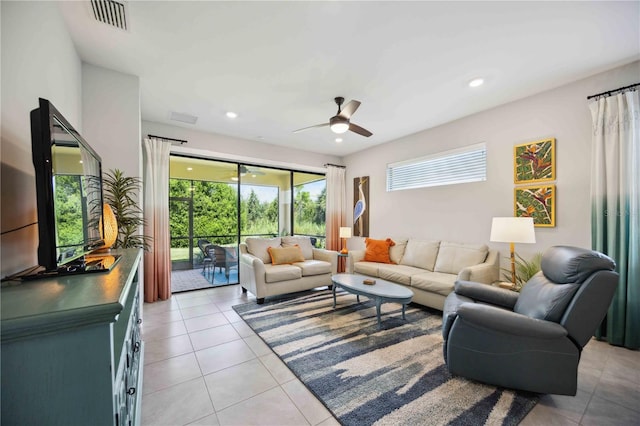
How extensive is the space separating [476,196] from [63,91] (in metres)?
4.63

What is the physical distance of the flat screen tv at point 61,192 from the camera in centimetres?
Result: 100

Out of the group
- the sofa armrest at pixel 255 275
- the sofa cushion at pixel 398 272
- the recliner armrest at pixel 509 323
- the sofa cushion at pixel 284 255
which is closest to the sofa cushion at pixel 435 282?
the sofa cushion at pixel 398 272

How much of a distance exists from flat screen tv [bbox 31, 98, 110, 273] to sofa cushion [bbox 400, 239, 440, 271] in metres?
3.89

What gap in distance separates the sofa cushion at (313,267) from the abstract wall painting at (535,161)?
2.91 metres

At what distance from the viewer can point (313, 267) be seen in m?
4.11

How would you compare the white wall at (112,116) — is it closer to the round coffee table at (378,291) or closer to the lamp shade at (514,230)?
the round coffee table at (378,291)

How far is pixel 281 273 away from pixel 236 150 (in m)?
2.48

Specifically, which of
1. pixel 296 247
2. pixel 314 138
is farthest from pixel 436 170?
pixel 296 247

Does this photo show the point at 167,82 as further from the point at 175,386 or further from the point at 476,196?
the point at 476,196

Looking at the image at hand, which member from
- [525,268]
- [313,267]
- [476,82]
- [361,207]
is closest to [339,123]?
[476,82]

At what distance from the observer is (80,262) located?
135 cm

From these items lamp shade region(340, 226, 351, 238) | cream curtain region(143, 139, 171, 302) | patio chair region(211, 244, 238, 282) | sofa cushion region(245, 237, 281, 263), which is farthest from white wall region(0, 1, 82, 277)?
lamp shade region(340, 226, 351, 238)

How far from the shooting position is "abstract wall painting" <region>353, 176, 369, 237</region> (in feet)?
18.4

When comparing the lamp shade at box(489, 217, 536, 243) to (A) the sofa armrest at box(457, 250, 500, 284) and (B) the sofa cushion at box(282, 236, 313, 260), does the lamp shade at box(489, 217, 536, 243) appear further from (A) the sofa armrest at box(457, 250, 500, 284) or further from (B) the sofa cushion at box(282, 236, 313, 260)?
(B) the sofa cushion at box(282, 236, 313, 260)
